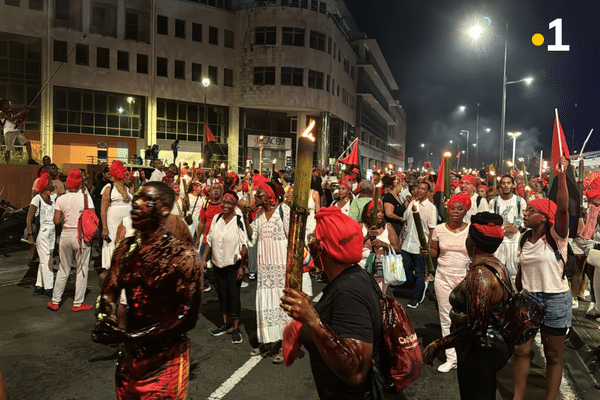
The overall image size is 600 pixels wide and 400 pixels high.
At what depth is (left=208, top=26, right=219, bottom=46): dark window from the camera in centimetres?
4234

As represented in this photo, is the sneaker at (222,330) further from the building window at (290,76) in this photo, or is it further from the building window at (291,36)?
the building window at (291,36)

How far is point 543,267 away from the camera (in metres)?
4.46

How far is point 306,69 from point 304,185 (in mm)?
41863

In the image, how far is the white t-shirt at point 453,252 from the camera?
18.2 ft

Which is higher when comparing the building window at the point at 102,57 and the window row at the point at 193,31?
the window row at the point at 193,31

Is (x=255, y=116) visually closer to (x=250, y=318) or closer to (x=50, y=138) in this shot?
(x=50, y=138)

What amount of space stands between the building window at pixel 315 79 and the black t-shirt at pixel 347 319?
136 feet

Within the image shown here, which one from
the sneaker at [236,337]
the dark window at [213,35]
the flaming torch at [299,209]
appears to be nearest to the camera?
the flaming torch at [299,209]

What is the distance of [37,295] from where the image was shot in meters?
8.34

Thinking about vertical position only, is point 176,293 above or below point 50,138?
below

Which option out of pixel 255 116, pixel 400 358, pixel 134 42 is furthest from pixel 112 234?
pixel 255 116

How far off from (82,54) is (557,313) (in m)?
40.0

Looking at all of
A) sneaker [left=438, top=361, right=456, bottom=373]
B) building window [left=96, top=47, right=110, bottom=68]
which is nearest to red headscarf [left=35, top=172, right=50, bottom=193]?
sneaker [left=438, top=361, right=456, bottom=373]

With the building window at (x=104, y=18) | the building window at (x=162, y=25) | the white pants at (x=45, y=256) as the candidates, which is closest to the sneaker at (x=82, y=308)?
the white pants at (x=45, y=256)
